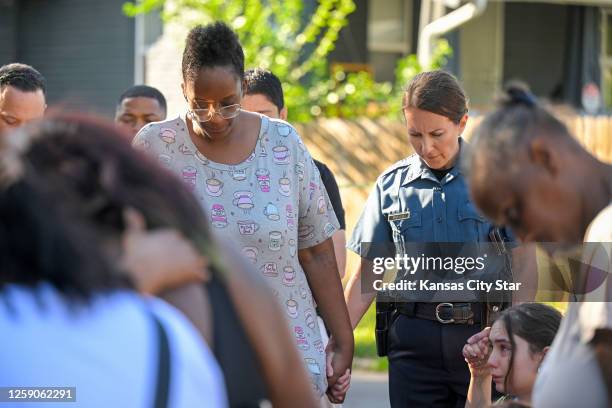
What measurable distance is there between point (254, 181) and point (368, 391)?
434cm

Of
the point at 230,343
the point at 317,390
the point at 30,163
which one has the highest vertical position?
the point at 30,163

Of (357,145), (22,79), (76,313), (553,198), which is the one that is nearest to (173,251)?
(76,313)

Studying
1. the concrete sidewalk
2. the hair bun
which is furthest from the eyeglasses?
the concrete sidewalk

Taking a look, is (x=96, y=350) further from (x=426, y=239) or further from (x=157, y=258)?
(x=426, y=239)

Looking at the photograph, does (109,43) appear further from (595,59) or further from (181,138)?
(181,138)

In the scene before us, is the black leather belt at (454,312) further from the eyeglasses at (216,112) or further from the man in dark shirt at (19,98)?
the man in dark shirt at (19,98)

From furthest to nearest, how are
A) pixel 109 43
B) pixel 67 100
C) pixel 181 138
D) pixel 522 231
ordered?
pixel 109 43 < pixel 181 138 < pixel 522 231 < pixel 67 100

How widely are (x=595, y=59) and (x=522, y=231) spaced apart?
1630cm

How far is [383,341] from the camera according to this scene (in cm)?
493

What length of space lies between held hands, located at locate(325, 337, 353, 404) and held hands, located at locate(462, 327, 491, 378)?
1.57 ft

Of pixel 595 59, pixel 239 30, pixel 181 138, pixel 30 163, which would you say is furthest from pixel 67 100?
pixel 595 59

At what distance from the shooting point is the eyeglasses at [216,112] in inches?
160

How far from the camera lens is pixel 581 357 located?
2.20 meters

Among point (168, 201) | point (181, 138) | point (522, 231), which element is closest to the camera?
point (168, 201)
